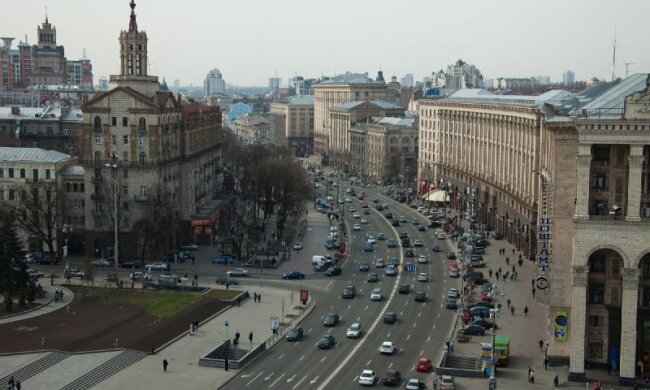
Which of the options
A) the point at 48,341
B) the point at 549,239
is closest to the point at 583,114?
the point at 549,239

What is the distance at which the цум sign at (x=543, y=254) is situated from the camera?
71812mm

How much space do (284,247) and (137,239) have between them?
70.0 ft

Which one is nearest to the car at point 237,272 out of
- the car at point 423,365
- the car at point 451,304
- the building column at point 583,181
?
the car at point 451,304

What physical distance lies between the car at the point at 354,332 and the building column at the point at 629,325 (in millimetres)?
23312

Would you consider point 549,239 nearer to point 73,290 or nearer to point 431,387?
point 431,387

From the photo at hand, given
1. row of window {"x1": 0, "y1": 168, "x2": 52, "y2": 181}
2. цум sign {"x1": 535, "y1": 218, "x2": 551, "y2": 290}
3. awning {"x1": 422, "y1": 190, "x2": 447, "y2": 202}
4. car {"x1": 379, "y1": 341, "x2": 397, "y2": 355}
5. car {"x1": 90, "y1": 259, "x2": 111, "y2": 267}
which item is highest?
row of window {"x1": 0, "y1": 168, "x2": 52, "y2": 181}

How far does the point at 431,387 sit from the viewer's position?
66938 millimetres

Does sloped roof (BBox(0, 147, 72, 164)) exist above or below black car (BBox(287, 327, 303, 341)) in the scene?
above

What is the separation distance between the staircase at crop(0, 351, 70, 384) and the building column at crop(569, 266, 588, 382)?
39.7 meters

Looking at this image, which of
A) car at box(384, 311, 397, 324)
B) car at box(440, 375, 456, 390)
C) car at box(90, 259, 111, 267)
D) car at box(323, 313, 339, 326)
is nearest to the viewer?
car at box(440, 375, 456, 390)

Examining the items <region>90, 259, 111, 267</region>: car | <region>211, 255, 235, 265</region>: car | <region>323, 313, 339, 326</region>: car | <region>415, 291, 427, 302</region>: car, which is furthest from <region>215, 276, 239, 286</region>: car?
<region>415, 291, 427, 302</region>: car

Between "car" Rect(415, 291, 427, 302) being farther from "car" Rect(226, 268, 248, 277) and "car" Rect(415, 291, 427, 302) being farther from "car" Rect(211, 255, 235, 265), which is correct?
"car" Rect(211, 255, 235, 265)

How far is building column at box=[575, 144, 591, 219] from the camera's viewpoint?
66519 millimetres

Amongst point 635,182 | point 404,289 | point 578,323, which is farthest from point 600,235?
point 404,289
